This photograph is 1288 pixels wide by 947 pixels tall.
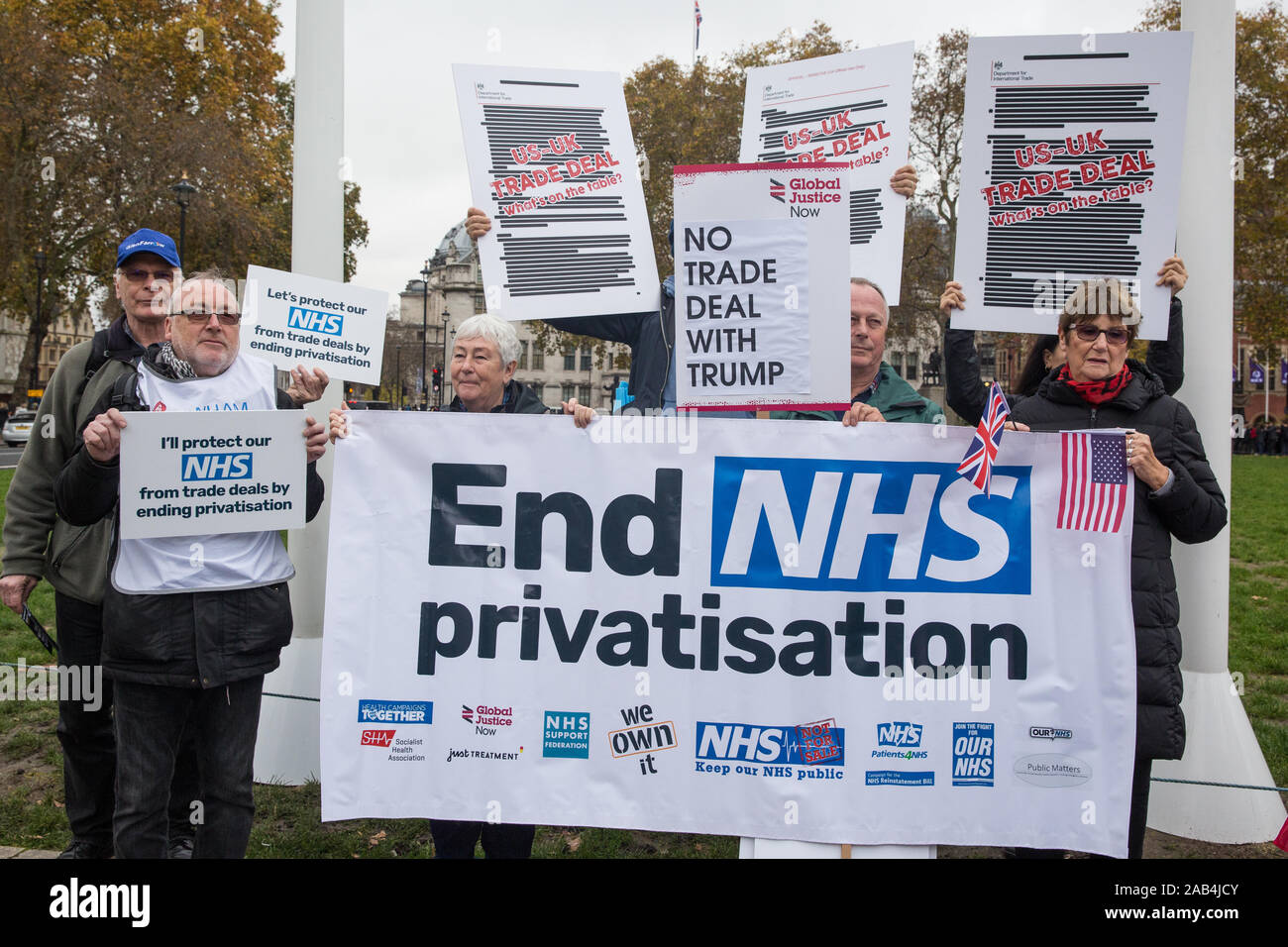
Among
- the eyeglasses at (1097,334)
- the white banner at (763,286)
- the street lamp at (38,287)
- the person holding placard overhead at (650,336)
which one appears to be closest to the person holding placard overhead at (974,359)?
the eyeglasses at (1097,334)

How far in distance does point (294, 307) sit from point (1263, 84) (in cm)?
3350

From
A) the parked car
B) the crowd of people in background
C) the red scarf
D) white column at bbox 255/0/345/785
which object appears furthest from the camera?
the crowd of people in background

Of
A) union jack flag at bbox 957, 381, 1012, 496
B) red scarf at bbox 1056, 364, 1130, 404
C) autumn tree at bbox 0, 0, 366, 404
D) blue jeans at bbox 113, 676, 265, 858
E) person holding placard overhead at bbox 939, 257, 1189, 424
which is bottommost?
blue jeans at bbox 113, 676, 265, 858

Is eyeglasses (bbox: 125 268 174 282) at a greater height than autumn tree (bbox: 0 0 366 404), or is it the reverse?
autumn tree (bbox: 0 0 366 404)

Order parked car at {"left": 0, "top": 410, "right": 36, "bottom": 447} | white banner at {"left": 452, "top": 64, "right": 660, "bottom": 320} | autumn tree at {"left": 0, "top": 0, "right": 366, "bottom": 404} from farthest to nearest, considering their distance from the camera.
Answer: parked car at {"left": 0, "top": 410, "right": 36, "bottom": 447} → autumn tree at {"left": 0, "top": 0, "right": 366, "bottom": 404} → white banner at {"left": 452, "top": 64, "right": 660, "bottom": 320}

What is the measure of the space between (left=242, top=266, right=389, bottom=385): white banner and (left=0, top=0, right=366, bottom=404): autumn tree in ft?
82.0

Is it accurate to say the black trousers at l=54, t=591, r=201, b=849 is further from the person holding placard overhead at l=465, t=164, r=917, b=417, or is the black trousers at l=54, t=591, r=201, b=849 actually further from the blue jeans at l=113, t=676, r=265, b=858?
the person holding placard overhead at l=465, t=164, r=917, b=417

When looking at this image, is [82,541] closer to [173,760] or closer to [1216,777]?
[173,760]

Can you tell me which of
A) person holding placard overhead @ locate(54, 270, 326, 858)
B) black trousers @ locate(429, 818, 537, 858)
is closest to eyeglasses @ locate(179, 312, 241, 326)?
person holding placard overhead @ locate(54, 270, 326, 858)

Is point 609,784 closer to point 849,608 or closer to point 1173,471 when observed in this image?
point 849,608

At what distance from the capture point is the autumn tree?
2566 cm

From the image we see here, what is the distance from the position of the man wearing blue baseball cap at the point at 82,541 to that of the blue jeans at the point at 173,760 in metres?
0.54

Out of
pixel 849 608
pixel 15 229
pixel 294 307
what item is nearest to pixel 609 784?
pixel 849 608

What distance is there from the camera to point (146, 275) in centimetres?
348
